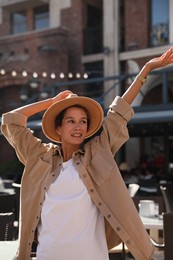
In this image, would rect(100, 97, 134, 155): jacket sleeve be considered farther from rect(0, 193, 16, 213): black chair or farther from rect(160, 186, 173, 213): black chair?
rect(160, 186, 173, 213): black chair

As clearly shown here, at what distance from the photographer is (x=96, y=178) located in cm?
208

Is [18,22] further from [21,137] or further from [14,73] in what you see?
[21,137]

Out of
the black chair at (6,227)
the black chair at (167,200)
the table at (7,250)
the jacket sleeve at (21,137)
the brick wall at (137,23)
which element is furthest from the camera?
the brick wall at (137,23)

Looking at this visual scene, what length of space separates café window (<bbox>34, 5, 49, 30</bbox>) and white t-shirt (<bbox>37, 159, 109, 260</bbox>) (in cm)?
A: 1515

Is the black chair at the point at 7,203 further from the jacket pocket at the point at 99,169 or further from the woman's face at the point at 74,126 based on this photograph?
the jacket pocket at the point at 99,169

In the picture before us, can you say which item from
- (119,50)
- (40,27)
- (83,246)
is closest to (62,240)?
(83,246)

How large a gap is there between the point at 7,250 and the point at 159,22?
12058 mm

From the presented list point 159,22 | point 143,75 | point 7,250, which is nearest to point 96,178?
point 143,75

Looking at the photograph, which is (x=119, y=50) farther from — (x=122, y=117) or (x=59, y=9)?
(x=122, y=117)

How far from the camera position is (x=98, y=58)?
49.3ft

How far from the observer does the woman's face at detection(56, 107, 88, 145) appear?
221 cm

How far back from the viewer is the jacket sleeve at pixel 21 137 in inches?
89.9

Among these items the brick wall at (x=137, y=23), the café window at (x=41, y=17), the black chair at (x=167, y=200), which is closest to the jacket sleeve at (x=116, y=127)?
the black chair at (x=167, y=200)

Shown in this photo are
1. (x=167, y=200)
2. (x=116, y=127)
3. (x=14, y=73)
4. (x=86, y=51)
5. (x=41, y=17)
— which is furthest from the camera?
(x=41, y=17)
